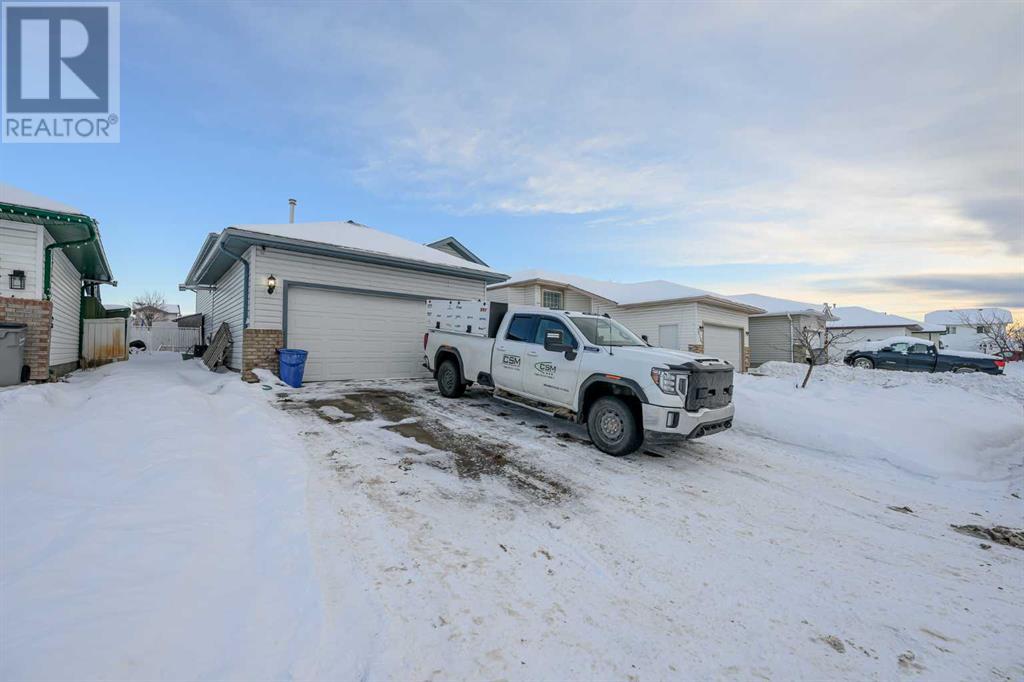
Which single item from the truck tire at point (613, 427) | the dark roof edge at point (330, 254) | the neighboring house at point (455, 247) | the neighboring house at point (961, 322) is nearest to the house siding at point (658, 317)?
the neighboring house at point (455, 247)

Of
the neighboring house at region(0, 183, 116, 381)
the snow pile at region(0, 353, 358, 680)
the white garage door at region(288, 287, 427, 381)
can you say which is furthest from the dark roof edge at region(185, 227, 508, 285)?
the snow pile at region(0, 353, 358, 680)

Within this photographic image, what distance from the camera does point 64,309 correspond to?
1052 cm

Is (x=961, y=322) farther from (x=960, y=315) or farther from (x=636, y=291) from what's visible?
(x=636, y=291)

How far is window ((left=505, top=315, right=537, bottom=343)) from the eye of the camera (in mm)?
6919

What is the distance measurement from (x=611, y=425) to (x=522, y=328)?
8.25 ft

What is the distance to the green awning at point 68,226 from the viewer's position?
24.9ft

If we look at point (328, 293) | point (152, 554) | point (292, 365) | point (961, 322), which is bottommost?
point (152, 554)

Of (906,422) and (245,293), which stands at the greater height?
(245,293)

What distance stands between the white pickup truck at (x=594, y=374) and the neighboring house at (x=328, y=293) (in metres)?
4.24

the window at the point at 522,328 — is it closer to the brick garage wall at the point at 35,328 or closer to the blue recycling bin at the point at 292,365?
the blue recycling bin at the point at 292,365

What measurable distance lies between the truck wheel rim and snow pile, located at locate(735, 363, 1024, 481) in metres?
3.45

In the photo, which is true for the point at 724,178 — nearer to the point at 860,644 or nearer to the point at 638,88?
the point at 638,88

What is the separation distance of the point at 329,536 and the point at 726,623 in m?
2.81

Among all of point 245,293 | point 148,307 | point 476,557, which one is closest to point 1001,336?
point 476,557
